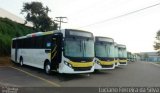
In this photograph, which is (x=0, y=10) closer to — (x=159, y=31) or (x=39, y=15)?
(x=39, y=15)

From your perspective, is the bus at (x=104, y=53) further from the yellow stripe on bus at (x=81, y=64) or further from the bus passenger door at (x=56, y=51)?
the bus passenger door at (x=56, y=51)

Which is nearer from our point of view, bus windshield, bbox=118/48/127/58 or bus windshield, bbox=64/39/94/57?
bus windshield, bbox=64/39/94/57

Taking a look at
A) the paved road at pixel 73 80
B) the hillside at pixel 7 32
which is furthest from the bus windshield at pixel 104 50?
the hillside at pixel 7 32

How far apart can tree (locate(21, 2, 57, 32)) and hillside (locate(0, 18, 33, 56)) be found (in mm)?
3939

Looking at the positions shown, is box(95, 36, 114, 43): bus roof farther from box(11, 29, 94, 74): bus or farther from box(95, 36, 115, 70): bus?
box(11, 29, 94, 74): bus

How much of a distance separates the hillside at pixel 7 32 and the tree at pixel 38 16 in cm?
394

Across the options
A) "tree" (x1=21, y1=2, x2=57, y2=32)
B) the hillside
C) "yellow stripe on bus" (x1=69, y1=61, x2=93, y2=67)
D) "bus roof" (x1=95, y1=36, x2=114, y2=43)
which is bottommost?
"yellow stripe on bus" (x1=69, y1=61, x2=93, y2=67)

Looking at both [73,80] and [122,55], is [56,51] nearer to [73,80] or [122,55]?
[73,80]

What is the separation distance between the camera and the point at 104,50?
731 inches

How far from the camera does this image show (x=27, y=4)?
51469mm

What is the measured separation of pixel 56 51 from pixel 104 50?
4.88 metres

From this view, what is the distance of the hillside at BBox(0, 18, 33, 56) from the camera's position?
109 feet

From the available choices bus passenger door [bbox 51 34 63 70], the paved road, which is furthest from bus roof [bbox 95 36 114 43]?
bus passenger door [bbox 51 34 63 70]

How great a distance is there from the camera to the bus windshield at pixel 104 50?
18.3m
